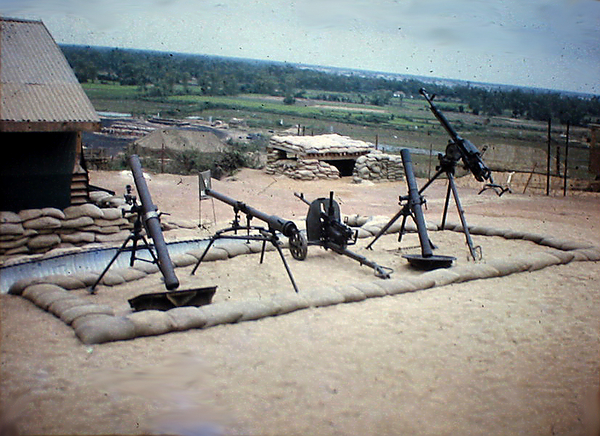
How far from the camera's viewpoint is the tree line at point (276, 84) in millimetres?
6621

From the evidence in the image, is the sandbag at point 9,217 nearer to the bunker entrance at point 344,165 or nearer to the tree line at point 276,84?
the tree line at point 276,84

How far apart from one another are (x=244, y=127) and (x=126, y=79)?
6.90m

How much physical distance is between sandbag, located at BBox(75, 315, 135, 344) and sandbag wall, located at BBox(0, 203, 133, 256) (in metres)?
1.32

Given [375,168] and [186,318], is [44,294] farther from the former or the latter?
[375,168]

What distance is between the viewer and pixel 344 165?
51.4 feet

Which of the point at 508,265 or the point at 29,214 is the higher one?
the point at 29,214

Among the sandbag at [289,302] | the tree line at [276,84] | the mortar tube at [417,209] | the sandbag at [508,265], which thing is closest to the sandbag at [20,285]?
the tree line at [276,84]

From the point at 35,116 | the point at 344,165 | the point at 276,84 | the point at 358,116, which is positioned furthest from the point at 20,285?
the point at 344,165

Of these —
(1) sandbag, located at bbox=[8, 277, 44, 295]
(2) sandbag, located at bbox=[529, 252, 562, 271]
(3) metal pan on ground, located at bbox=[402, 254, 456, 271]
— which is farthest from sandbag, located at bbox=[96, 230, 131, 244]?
(2) sandbag, located at bbox=[529, 252, 562, 271]

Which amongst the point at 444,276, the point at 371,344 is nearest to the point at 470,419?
the point at 371,344

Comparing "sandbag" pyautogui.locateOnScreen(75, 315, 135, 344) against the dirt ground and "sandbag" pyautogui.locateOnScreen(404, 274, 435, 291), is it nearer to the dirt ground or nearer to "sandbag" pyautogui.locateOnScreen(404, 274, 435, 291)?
the dirt ground

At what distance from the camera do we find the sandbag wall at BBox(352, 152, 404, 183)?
46.6 ft

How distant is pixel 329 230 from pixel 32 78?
12.2 ft

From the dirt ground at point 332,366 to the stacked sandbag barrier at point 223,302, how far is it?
0.30 ft
